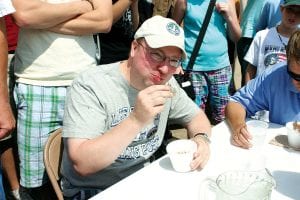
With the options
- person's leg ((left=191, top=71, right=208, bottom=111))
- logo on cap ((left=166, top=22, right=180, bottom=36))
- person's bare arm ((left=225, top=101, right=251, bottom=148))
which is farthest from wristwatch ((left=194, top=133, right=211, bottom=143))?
person's leg ((left=191, top=71, right=208, bottom=111))

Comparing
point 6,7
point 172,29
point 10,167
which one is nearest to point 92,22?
point 6,7

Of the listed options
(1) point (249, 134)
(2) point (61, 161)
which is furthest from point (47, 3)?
(1) point (249, 134)

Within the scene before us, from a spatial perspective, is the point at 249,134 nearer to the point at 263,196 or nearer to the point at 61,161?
the point at 263,196

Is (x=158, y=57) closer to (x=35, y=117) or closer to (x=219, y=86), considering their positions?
(x=35, y=117)

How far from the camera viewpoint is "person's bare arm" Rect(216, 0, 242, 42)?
9.89 ft

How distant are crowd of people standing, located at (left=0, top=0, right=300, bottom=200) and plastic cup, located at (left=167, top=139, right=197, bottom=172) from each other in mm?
37

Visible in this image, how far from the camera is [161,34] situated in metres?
1.73

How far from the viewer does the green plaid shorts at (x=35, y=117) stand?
217 centimetres

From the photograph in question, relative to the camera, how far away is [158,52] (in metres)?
1.75

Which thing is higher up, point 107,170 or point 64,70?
point 64,70

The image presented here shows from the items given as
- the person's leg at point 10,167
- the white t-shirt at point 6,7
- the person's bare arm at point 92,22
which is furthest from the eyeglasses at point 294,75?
the person's leg at point 10,167

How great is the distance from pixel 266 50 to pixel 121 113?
1446mm

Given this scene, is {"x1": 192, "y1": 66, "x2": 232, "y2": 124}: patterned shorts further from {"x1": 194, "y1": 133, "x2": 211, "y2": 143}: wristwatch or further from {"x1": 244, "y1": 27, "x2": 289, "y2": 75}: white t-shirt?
{"x1": 194, "y1": 133, "x2": 211, "y2": 143}: wristwatch

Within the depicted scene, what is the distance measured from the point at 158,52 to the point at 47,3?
27.4 inches
